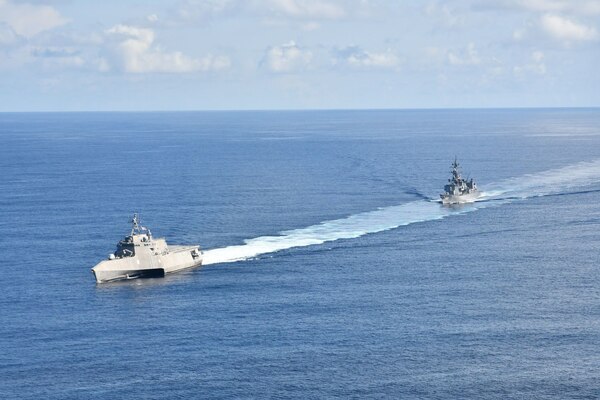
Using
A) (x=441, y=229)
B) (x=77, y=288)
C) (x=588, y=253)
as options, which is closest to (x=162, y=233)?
(x=77, y=288)

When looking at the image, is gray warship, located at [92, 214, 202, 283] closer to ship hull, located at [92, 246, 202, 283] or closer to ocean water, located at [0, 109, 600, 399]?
ship hull, located at [92, 246, 202, 283]

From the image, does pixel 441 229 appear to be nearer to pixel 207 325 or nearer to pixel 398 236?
pixel 398 236

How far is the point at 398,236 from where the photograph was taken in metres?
190

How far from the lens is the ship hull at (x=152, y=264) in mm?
160000

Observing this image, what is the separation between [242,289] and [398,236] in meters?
50.7

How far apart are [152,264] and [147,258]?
1.39m

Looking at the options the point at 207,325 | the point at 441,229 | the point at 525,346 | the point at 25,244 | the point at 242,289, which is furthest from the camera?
the point at 441,229

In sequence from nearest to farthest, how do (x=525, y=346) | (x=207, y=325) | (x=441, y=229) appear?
(x=525, y=346) → (x=207, y=325) → (x=441, y=229)

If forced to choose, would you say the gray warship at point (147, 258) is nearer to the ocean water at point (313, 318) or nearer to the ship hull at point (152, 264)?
the ship hull at point (152, 264)

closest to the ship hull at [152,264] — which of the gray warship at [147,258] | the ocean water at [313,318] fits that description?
the gray warship at [147,258]

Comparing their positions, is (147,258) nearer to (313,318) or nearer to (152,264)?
(152,264)

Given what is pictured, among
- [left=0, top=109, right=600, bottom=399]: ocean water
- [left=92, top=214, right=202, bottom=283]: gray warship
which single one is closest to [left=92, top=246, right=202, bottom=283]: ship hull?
[left=92, top=214, right=202, bottom=283]: gray warship

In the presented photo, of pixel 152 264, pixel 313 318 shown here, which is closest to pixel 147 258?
pixel 152 264

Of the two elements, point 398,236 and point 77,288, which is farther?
point 398,236
